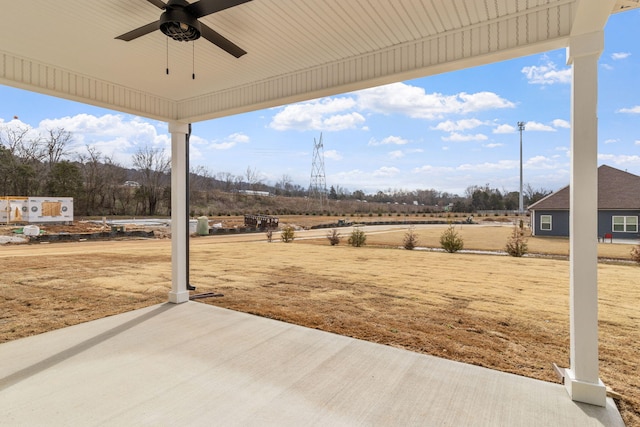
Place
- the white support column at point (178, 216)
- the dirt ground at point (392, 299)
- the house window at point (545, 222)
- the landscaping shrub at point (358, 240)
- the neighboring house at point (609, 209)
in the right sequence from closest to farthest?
the dirt ground at point (392, 299), the white support column at point (178, 216), the landscaping shrub at point (358, 240), the neighboring house at point (609, 209), the house window at point (545, 222)

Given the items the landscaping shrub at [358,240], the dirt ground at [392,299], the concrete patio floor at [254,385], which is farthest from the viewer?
the landscaping shrub at [358,240]

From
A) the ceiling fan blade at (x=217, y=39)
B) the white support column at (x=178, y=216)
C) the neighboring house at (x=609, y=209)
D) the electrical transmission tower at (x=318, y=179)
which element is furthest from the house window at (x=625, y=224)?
the electrical transmission tower at (x=318, y=179)

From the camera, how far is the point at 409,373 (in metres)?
2.46

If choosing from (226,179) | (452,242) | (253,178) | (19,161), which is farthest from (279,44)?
(253,178)

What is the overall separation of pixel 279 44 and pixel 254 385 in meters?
2.74

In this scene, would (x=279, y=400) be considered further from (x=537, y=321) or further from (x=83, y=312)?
(x=537, y=321)

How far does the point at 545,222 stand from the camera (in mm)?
16531

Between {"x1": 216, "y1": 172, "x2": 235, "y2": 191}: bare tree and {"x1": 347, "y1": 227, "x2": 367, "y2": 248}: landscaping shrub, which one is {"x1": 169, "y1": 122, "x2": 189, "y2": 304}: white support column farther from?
{"x1": 216, "y1": 172, "x2": 235, "y2": 191}: bare tree

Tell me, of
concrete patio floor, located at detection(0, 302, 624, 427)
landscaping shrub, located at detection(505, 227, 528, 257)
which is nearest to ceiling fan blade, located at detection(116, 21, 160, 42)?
concrete patio floor, located at detection(0, 302, 624, 427)

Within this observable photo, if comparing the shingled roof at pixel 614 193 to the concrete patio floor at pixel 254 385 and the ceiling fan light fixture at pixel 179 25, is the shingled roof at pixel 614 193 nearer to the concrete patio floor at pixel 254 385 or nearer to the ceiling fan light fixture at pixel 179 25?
the concrete patio floor at pixel 254 385

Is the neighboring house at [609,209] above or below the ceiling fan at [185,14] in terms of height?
below

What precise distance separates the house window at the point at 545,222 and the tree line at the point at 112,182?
5619mm

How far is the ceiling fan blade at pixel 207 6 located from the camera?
6.39 ft

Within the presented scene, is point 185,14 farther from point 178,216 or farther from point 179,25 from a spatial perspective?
point 178,216
